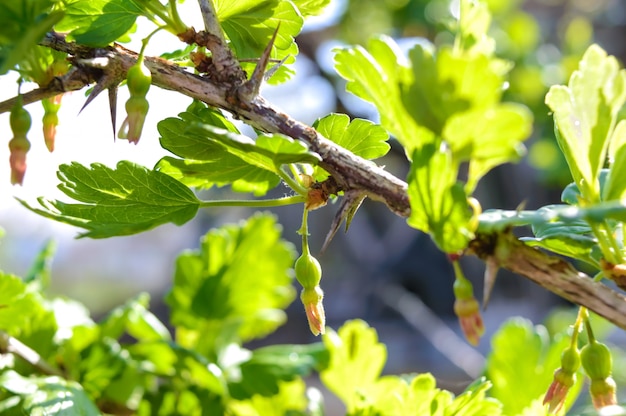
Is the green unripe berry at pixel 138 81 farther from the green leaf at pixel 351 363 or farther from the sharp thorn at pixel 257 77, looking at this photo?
the green leaf at pixel 351 363

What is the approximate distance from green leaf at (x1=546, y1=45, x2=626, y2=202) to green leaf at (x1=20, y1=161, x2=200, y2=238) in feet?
0.87

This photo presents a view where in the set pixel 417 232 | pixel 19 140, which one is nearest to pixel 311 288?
pixel 19 140

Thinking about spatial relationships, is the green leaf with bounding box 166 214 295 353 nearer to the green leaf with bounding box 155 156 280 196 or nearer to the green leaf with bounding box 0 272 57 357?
the green leaf with bounding box 0 272 57 357

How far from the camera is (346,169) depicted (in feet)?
1.44

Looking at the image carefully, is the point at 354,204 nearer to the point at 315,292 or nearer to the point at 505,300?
the point at 315,292

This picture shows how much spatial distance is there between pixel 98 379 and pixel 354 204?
405mm

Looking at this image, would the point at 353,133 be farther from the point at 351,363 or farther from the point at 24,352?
the point at 24,352

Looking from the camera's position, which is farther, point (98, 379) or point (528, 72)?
point (528, 72)

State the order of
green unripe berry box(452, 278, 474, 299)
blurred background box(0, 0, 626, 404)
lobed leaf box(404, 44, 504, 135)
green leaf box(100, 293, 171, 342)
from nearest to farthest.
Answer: lobed leaf box(404, 44, 504, 135)
green unripe berry box(452, 278, 474, 299)
green leaf box(100, 293, 171, 342)
blurred background box(0, 0, 626, 404)

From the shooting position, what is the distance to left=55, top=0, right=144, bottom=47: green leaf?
0.46m

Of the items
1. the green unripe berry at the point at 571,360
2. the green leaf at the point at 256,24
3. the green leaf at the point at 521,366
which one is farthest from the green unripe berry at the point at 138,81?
the green leaf at the point at 521,366

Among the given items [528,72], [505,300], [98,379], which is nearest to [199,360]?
[98,379]

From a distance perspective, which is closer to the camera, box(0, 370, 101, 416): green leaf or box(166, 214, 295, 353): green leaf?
box(0, 370, 101, 416): green leaf

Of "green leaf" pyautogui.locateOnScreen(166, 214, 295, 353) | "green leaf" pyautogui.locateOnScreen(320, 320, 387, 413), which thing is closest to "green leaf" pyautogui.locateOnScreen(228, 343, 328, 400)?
"green leaf" pyautogui.locateOnScreen(320, 320, 387, 413)
